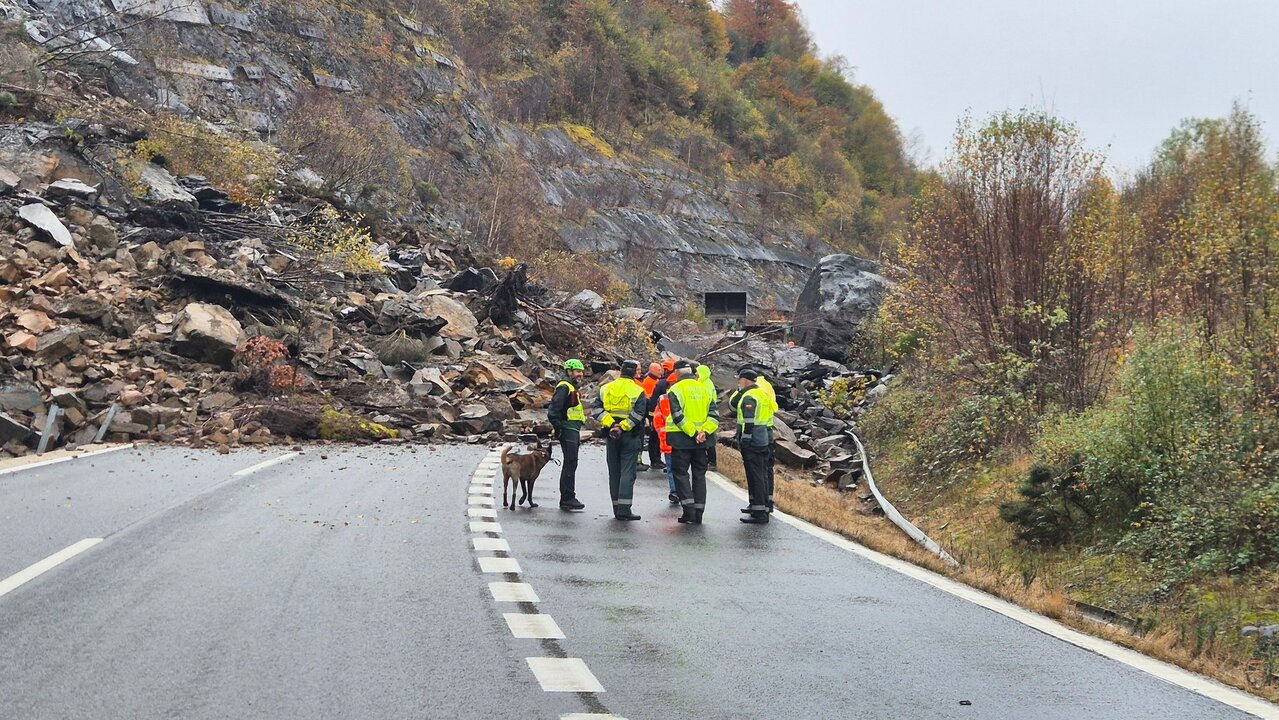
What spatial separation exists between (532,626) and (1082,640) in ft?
11.9

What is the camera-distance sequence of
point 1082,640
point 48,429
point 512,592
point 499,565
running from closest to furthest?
point 1082,640 < point 512,592 < point 499,565 < point 48,429

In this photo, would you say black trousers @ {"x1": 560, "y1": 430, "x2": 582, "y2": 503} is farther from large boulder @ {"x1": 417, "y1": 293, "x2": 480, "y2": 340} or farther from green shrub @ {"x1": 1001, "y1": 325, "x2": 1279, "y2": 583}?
large boulder @ {"x1": 417, "y1": 293, "x2": 480, "y2": 340}

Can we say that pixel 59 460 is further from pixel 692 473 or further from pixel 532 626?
pixel 532 626

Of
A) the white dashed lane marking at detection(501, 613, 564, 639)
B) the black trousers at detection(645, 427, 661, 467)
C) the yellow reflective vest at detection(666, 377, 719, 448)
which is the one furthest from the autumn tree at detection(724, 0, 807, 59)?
the white dashed lane marking at detection(501, 613, 564, 639)

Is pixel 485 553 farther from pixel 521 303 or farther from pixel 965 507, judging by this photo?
pixel 521 303

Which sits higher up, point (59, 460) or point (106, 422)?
point (106, 422)

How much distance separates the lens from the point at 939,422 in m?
19.8

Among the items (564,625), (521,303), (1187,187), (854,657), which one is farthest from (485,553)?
(521,303)

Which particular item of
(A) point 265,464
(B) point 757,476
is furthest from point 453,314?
(B) point 757,476

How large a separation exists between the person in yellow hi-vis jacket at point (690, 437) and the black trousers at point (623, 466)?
0.43 metres

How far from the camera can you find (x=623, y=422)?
1268cm

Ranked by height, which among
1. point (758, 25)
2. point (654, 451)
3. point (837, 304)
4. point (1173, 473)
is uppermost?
point (758, 25)

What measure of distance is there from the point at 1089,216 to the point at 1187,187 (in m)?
9.53

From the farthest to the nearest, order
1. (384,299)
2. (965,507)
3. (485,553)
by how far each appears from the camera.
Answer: (384,299) → (965,507) → (485,553)
